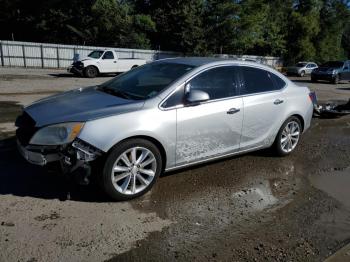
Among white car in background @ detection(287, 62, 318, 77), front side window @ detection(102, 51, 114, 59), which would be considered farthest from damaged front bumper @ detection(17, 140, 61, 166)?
white car in background @ detection(287, 62, 318, 77)

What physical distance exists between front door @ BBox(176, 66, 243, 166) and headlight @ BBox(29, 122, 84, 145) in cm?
123

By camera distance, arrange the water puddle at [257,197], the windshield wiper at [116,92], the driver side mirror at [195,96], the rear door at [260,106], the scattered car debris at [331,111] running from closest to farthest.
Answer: the water puddle at [257,197], the driver side mirror at [195,96], the windshield wiper at [116,92], the rear door at [260,106], the scattered car debris at [331,111]

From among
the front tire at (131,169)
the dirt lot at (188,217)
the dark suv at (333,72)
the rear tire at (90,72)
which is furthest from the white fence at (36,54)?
the front tire at (131,169)

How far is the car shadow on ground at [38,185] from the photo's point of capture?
4.18m

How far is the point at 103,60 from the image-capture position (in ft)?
70.6

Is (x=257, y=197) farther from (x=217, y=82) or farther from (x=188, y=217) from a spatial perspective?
(x=217, y=82)

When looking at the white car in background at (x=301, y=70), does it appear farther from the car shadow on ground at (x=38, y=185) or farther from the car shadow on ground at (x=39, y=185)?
the car shadow on ground at (x=38, y=185)

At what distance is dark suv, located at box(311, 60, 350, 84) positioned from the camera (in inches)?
948

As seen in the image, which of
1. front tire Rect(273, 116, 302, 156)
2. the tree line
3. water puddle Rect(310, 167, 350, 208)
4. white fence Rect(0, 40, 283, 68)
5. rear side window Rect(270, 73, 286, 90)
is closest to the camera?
water puddle Rect(310, 167, 350, 208)

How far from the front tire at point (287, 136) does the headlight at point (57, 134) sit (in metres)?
3.34

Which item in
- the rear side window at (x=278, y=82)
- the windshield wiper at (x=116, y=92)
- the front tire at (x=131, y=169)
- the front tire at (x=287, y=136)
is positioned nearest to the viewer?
the front tire at (x=131, y=169)

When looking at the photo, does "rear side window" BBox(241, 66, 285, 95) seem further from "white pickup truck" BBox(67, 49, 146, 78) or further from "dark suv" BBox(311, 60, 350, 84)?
"dark suv" BBox(311, 60, 350, 84)

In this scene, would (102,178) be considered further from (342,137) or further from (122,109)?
(342,137)

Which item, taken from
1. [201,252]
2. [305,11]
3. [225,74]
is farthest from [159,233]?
[305,11]
